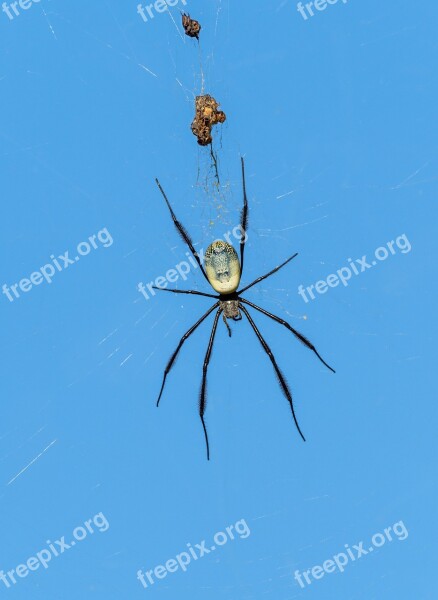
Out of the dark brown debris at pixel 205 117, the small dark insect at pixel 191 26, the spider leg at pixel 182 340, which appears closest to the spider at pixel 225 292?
→ the spider leg at pixel 182 340

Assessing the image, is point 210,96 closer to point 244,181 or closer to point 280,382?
point 244,181

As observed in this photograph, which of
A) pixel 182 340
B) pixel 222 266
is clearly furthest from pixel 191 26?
pixel 182 340

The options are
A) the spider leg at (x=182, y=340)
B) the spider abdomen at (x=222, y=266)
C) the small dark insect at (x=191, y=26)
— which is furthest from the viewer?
the spider leg at (x=182, y=340)

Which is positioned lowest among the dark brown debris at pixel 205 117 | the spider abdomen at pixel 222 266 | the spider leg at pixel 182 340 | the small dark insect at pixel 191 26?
the spider leg at pixel 182 340

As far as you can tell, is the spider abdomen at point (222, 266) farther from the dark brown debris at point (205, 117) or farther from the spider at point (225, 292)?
the dark brown debris at point (205, 117)

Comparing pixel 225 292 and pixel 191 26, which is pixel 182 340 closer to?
pixel 225 292

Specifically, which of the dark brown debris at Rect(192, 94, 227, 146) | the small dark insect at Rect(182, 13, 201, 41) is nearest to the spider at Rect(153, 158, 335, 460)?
the dark brown debris at Rect(192, 94, 227, 146)
